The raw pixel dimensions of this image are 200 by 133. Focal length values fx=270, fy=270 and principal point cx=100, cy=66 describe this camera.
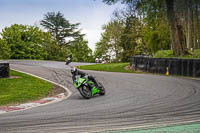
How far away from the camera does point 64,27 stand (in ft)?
236

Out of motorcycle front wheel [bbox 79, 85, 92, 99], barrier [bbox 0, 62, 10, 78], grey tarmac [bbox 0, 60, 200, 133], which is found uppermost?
barrier [bbox 0, 62, 10, 78]

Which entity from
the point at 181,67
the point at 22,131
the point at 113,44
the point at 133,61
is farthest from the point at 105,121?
the point at 113,44

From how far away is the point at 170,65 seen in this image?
19.9m

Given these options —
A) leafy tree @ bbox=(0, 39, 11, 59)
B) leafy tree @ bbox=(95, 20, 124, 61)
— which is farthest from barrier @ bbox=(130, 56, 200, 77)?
leafy tree @ bbox=(0, 39, 11, 59)

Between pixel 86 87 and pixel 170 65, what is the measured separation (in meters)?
11.0

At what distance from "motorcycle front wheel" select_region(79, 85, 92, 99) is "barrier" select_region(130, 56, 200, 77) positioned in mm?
9873

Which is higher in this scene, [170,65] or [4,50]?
[4,50]

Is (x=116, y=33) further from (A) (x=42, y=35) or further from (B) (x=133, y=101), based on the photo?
(B) (x=133, y=101)

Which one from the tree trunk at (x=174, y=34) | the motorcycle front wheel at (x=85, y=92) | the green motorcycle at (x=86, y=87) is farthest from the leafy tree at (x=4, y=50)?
the motorcycle front wheel at (x=85, y=92)

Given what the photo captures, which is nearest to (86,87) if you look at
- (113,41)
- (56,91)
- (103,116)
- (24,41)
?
(56,91)

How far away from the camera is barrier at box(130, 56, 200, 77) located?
59.0 feet

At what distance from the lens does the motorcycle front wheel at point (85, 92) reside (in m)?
10.2

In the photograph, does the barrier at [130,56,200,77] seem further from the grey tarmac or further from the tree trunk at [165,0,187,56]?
the grey tarmac

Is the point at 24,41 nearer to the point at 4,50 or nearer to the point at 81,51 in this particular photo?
the point at 4,50
